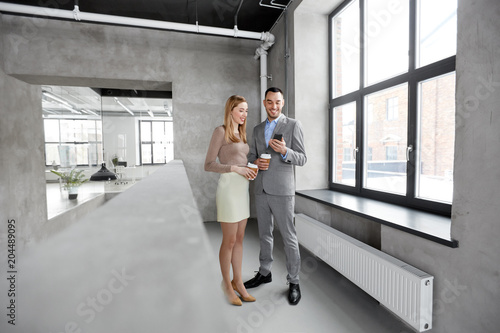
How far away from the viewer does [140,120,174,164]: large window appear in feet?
29.3

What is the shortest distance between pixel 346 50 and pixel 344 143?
1072mm

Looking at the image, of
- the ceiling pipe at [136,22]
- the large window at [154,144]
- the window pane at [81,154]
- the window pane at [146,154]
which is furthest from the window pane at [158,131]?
the ceiling pipe at [136,22]

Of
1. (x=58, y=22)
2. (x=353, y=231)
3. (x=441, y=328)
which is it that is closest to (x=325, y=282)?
(x=353, y=231)

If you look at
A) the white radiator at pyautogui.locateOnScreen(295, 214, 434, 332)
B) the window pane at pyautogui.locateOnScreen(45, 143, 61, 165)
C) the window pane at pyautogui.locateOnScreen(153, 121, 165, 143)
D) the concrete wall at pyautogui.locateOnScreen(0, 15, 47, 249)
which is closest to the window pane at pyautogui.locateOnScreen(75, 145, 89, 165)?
the window pane at pyautogui.locateOnScreen(45, 143, 61, 165)

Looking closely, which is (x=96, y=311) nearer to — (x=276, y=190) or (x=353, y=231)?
(x=276, y=190)

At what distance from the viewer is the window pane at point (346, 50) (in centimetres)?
277

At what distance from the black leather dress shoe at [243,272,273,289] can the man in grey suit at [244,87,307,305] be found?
0.25 m

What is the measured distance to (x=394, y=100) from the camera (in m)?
2.28

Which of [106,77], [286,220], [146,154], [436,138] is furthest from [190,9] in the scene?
[146,154]

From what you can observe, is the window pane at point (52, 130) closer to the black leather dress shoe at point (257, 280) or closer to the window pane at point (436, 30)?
the black leather dress shoe at point (257, 280)

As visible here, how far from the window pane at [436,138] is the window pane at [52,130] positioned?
712 cm

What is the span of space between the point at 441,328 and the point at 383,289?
→ 33 cm

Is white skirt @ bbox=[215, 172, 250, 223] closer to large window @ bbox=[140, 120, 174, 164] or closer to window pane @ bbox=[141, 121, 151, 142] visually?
large window @ bbox=[140, 120, 174, 164]

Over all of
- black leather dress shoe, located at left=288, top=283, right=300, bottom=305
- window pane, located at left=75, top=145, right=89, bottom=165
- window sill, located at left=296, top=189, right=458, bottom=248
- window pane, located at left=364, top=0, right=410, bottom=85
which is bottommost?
black leather dress shoe, located at left=288, top=283, right=300, bottom=305
